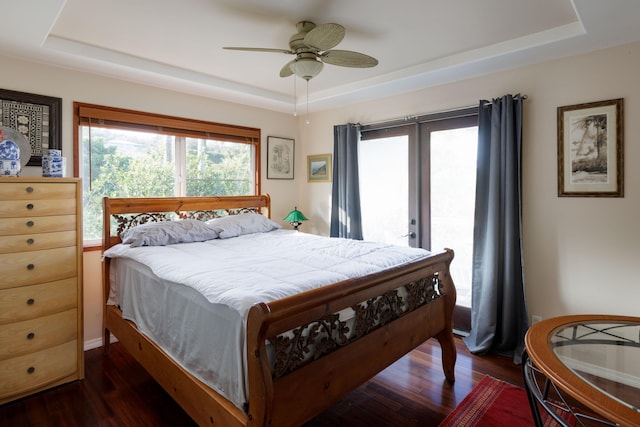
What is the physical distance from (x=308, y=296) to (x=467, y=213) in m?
2.45

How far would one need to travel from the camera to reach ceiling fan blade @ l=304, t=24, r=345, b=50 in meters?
1.97

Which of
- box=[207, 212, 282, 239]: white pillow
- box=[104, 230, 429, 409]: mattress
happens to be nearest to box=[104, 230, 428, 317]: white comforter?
box=[104, 230, 429, 409]: mattress

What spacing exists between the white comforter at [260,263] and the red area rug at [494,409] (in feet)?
3.25

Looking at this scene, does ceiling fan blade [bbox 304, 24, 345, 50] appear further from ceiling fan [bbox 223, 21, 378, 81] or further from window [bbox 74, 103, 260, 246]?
window [bbox 74, 103, 260, 246]

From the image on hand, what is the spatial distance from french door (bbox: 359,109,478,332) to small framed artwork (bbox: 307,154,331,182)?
0.50 metres

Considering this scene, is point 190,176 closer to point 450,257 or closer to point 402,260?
point 402,260

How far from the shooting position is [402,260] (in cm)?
244

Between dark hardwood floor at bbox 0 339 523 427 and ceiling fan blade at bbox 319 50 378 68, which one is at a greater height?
ceiling fan blade at bbox 319 50 378 68

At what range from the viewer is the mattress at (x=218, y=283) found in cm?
154

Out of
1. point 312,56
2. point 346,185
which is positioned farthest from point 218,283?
point 346,185

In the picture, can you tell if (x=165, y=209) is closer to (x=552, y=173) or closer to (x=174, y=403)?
(x=174, y=403)

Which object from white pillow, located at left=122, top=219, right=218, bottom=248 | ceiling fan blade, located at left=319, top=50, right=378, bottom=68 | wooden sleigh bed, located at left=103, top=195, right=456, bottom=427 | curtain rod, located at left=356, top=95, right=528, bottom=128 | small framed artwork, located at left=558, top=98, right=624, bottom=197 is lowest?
wooden sleigh bed, located at left=103, top=195, right=456, bottom=427

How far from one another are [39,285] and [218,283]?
1.59m

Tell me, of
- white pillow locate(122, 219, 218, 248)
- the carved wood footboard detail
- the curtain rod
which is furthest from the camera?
the curtain rod
